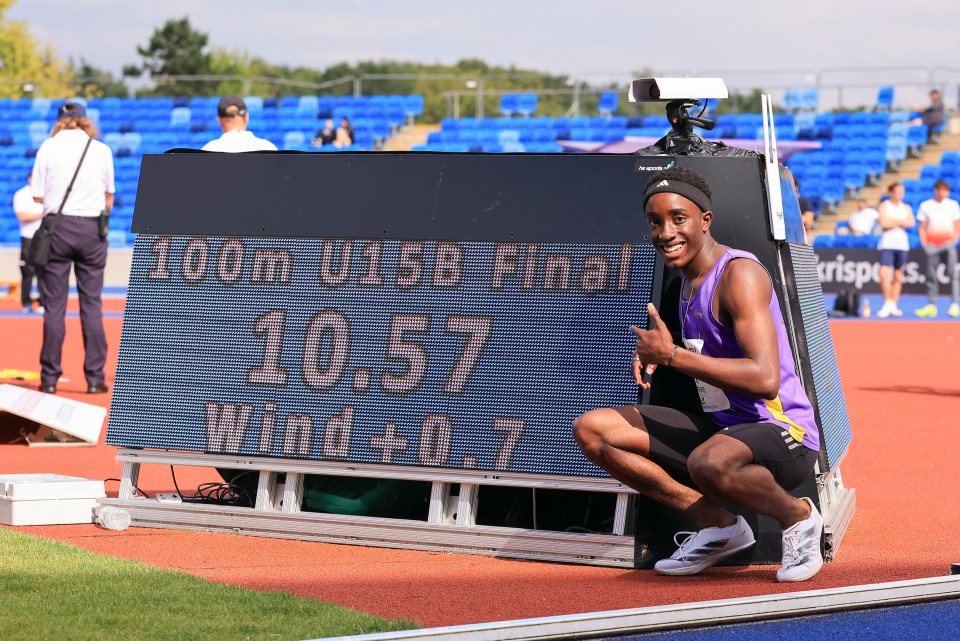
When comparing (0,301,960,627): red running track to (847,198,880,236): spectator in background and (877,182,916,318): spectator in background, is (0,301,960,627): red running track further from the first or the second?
(847,198,880,236): spectator in background

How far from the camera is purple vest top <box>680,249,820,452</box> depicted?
548 cm

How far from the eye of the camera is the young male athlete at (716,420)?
529cm

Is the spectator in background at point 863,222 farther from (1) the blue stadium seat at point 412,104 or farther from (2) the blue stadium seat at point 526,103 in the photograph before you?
(1) the blue stadium seat at point 412,104

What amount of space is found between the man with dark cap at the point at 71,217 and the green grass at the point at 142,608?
6461 millimetres

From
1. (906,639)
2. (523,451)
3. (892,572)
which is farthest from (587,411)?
(906,639)

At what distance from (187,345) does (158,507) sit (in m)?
0.80

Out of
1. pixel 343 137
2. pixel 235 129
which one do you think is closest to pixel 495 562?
pixel 235 129

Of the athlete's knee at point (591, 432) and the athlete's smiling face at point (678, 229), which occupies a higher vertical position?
the athlete's smiling face at point (678, 229)

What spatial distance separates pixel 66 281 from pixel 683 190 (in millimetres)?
7774

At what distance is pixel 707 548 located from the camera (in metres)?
5.60

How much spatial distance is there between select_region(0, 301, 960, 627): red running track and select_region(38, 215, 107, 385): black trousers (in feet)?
8.98

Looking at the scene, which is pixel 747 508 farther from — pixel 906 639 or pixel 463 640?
pixel 463 640

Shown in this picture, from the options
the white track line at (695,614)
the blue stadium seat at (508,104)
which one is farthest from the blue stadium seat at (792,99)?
the white track line at (695,614)

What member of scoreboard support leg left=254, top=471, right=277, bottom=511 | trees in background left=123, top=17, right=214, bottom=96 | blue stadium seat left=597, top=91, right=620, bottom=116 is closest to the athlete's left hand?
scoreboard support leg left=254, top=471, right=277, bottom=511
